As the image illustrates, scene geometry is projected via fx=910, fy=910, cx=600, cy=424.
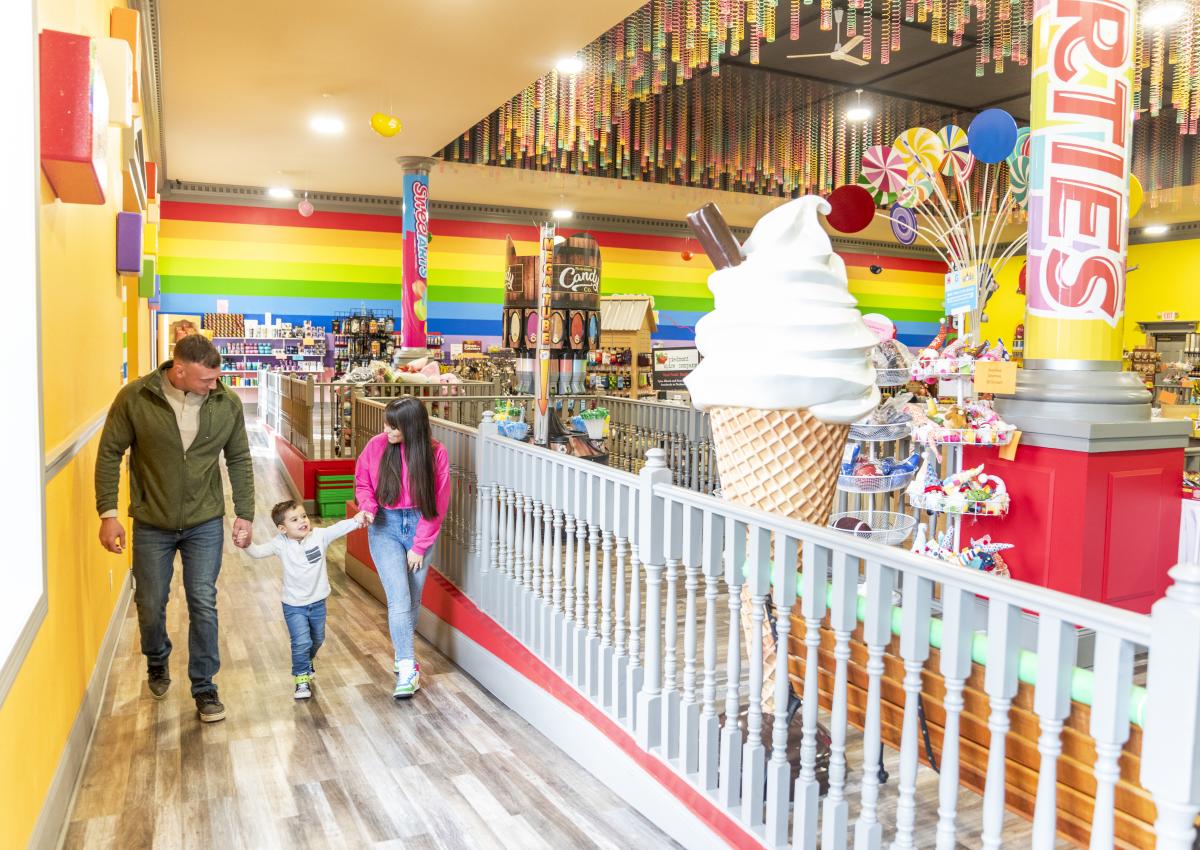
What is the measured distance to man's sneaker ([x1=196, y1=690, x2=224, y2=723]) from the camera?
3586mm

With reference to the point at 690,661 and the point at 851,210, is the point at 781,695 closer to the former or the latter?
the point at 690,661

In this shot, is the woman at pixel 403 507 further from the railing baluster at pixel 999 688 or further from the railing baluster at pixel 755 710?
the railing baluster at pixel 999 688

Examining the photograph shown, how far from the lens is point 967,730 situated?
2.31 metres

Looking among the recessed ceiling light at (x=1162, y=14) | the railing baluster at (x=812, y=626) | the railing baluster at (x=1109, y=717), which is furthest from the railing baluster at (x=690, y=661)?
the recessed ceiling light at (x=1162, y=14)

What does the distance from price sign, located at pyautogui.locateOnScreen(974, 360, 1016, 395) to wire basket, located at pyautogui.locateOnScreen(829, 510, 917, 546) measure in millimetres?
662

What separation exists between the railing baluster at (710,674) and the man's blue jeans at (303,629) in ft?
6.37

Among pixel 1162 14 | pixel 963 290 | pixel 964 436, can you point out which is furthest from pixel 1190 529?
pixel 1162 14

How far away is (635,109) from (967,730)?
30.7 feet

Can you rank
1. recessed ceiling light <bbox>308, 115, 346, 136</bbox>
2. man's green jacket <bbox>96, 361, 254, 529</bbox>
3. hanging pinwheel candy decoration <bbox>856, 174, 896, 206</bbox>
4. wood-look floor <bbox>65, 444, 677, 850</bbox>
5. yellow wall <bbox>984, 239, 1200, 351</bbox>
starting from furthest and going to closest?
yellow wall <bbox>984, 239, 1200, 351</bbox>
recessed ceiling light <bbox>308, 115, 346, 136</bbox>
hanging pinwheel candy decoration <bbox>856, 174, 896, 206</bbox>
man's green jacket <bbox>96, 361, 254, 529</bbox>
wood-look floor <bbox>65, 444, 677, 850</bbox>

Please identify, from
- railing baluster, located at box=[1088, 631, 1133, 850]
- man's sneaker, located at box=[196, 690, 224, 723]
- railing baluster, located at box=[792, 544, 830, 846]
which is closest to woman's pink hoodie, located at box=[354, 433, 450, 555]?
man's sneaker, located at box=[196, 690, 224, 723]

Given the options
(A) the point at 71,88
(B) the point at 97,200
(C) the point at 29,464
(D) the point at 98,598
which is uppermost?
(A) the point at 71,88

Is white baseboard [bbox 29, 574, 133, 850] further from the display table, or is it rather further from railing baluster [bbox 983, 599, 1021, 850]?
the display table

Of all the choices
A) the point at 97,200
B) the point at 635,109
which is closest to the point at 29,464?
the point at 97,200

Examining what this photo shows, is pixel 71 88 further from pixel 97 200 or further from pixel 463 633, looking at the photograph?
pixel 463 633
